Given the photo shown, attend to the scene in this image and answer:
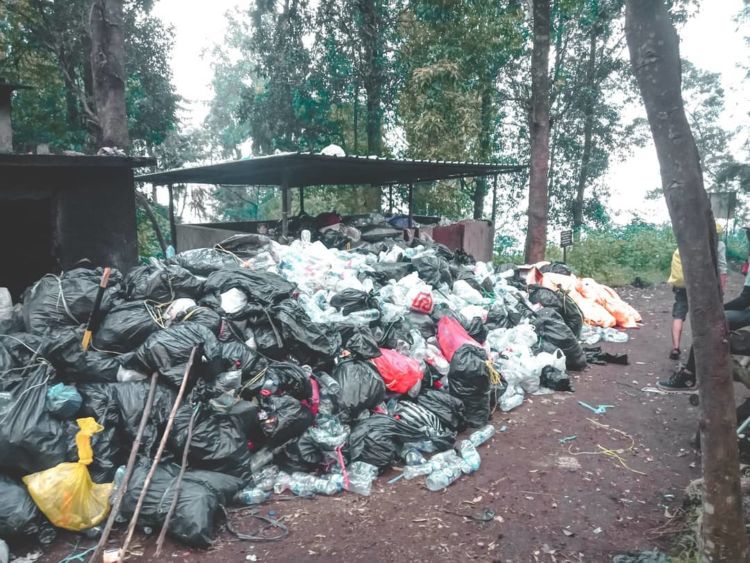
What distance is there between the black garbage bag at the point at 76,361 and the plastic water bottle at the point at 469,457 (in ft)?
8.57

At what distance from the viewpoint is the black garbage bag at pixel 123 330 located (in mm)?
3816

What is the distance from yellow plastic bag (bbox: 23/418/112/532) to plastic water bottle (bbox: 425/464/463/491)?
80.3 inches

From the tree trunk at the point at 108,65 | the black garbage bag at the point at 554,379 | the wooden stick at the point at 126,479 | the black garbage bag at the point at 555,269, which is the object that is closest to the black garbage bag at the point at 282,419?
the wooden stick at the point at 126,479

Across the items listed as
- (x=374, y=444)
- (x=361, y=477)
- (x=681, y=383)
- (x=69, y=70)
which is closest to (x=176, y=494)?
(x=361, y=477)

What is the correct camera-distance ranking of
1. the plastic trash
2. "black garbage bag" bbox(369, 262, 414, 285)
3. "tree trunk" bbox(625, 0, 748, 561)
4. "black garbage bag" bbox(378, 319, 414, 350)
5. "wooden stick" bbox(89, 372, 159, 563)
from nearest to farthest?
1. "tree trunk" bbox(625, 0, 748, 561)
2. "wooden stick" bbox(89, 372, 159, 563)
3. the plastic trash
4. "black garbage bag" bbox(378, 319, 414, 350)
5. "black garbage bag" bbox(369, 262, 414, 285)

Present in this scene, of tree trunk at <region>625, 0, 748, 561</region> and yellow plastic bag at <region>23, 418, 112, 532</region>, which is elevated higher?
tree trunk at <region>625, 0, 748, 561</region>

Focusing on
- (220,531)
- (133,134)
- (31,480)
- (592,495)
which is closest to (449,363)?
(592,495)

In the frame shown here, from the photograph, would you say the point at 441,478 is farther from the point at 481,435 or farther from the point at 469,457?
the point at 481,435

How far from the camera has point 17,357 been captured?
350 centimetres

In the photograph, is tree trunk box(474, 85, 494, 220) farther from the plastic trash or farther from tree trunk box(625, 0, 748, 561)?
tree trunk box(625, 0, 748, 561)

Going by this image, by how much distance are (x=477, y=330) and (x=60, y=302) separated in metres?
3.96

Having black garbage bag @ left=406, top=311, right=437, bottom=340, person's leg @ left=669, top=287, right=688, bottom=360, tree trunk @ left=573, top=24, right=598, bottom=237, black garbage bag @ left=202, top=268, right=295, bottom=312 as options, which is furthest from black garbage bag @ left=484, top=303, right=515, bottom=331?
tree trunk @ left=573, top=24, right=598, bottom=237

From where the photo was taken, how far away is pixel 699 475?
11.8 feet

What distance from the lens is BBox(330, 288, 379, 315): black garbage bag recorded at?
5.12 metres
